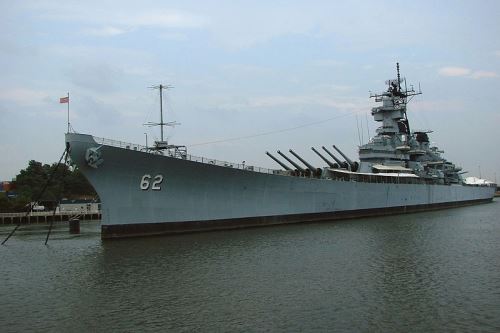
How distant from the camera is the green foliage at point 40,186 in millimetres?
51544

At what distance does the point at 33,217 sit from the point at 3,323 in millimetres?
38705

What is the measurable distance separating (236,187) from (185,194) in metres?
3.13

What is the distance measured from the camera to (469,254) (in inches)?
623

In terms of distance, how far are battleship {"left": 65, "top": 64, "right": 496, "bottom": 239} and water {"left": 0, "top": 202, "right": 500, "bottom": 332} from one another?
188 cm

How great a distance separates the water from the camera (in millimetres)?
8930

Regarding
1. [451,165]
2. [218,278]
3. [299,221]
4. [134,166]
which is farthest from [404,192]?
[218,278]

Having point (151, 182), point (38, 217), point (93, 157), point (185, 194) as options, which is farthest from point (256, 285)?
point (38, 217)

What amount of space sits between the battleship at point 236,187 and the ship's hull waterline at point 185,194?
0.15 feet

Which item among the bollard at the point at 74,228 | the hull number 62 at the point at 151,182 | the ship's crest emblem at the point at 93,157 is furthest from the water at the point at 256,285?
the bollard at the point at 74,228

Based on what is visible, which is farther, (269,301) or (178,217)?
(178,217)

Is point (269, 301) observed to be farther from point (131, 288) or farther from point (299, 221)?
point (299, 221)

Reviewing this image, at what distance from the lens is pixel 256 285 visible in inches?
460

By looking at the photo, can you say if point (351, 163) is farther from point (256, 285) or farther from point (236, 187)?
point (256, 285)

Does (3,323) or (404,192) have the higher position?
(404,192)
